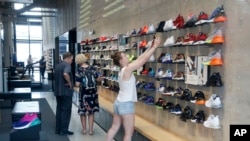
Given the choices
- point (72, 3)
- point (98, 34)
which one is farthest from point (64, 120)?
point (72, 3)

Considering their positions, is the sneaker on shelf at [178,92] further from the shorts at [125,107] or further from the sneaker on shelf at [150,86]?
the sneaker on shelf at [150,86]

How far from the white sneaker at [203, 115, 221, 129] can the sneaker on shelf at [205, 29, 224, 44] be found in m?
0.79

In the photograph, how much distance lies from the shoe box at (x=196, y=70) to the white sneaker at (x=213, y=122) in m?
0.38

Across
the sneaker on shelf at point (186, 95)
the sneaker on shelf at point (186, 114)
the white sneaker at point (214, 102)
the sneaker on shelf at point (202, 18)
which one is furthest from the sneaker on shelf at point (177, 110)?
the sneaker on shelf at point (202, 18)

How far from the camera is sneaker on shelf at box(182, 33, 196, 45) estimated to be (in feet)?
11.5

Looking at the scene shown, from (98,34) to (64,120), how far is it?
131 inches

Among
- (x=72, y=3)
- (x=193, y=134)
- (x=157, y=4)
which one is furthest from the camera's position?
(x=72, y=3)

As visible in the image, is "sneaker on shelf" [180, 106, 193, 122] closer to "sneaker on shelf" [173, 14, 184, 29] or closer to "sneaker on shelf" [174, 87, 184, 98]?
"sneaker on shelf" [174, 87, 184, 98]

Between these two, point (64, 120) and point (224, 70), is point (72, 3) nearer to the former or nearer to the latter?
point (64, 120)

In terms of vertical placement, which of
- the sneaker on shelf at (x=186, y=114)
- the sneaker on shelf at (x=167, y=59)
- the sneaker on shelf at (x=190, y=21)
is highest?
the sneaker on shelf at (x=190, y=21)

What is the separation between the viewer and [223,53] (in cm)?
318

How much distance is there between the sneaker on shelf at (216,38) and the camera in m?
3.11

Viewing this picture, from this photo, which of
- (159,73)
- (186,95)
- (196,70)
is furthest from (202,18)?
(159,73)

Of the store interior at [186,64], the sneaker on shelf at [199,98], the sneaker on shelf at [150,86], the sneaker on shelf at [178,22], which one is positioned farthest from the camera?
the sneaker on shelf at [150,86]
